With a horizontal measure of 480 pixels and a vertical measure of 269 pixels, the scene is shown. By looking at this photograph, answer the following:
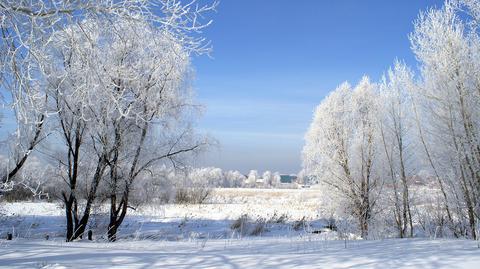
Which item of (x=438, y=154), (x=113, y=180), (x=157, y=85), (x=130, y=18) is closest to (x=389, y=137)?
(x=438, y=154)

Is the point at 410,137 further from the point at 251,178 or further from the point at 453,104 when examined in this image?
the point at 251,178

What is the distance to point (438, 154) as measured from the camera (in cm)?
1021

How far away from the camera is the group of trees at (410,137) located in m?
9.48

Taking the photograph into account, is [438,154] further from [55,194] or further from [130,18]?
[55,194]

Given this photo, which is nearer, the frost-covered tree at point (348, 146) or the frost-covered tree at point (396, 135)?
the frost-covered tree at point (396, 135)

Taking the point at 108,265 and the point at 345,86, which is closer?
the point at 108,265

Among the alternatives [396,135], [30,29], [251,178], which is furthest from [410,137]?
[251,178]

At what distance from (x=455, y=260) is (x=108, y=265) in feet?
11.6

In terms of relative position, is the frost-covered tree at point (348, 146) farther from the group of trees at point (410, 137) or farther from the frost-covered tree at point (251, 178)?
the frost-covered tree at point (251, 178)

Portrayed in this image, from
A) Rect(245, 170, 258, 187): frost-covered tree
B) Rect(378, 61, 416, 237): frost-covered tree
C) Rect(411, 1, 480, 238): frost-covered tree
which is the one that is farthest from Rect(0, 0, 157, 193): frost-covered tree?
Rect(245, 170, 258, 187): frost-covered tree

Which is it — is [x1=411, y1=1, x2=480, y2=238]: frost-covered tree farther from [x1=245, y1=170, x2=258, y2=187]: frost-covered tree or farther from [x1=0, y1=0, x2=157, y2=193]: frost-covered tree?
[x1=245, y1=170, x2=258, y2=187]: frost-covered tree

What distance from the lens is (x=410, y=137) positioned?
13938mm

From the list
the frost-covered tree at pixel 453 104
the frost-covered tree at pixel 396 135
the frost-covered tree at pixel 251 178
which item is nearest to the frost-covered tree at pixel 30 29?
the frost-covered tree at pixel 453 104

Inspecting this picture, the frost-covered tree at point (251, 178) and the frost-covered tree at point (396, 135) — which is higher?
the frost-covered tree at point (251, 178)
